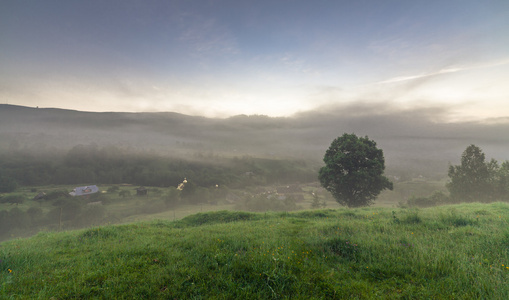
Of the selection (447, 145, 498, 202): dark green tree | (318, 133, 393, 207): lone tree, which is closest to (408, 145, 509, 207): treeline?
(447, 145, 498, 202): dark green tree

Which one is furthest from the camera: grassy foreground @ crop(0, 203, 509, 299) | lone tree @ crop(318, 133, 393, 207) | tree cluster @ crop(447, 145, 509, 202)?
tree cluster @ crop(447, 145, 509, 202)

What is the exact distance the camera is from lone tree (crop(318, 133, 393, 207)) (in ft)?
120

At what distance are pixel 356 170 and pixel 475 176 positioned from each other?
34.8m

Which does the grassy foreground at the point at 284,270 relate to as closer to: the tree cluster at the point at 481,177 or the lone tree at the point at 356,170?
the lone tree at the point at 356,170

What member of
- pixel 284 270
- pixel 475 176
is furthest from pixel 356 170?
pixel 284 270

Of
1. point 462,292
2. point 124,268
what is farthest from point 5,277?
point 462,292

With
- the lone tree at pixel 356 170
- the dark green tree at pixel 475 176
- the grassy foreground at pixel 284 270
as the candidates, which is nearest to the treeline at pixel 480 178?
the dark green tree at pixel 475 176

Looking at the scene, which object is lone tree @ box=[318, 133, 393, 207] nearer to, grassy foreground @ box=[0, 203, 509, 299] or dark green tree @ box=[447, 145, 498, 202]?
dark green tree @ box=[447, 145, 498, 202]

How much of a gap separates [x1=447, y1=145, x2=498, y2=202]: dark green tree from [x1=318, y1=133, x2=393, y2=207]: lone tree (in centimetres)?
2705

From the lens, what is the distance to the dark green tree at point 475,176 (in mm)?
46125

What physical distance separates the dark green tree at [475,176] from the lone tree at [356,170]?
27.0 metres

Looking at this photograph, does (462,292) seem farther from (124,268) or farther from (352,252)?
(124,268)

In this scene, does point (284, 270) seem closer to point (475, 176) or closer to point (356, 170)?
point (356, 170)

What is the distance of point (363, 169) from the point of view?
36344 millimetres
